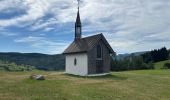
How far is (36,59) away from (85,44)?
53.7 m

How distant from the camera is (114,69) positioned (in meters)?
78.2

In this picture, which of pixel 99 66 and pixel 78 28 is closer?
pixel 99 66

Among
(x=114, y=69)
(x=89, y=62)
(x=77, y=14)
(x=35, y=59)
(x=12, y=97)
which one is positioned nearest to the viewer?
(x=12, y=97)

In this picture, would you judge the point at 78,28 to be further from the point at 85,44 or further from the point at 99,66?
the point at 99,66

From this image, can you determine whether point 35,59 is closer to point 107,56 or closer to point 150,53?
point 150,53

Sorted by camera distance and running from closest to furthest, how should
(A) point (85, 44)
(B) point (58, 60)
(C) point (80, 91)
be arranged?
(C) point (80, 91) < (A) point (85, 44) < (B) point (58, 60)

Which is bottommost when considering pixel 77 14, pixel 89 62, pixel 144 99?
pixel 144 99

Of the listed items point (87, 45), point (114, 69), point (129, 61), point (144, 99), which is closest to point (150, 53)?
point (129, 61)

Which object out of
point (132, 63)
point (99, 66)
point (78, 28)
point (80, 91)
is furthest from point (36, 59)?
point (80, 91)

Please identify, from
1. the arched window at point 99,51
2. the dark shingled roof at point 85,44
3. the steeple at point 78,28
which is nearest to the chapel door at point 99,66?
the arched window at point 99,51

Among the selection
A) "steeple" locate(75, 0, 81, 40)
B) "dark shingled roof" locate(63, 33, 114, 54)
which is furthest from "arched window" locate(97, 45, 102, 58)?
"steeple" locate(75, 0, 81, 40)

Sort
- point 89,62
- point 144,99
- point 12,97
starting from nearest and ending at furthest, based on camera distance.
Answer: point 12,97, point 144,99, point 89,62

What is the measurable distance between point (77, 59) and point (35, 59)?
170 feet

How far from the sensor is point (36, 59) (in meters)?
97.9
